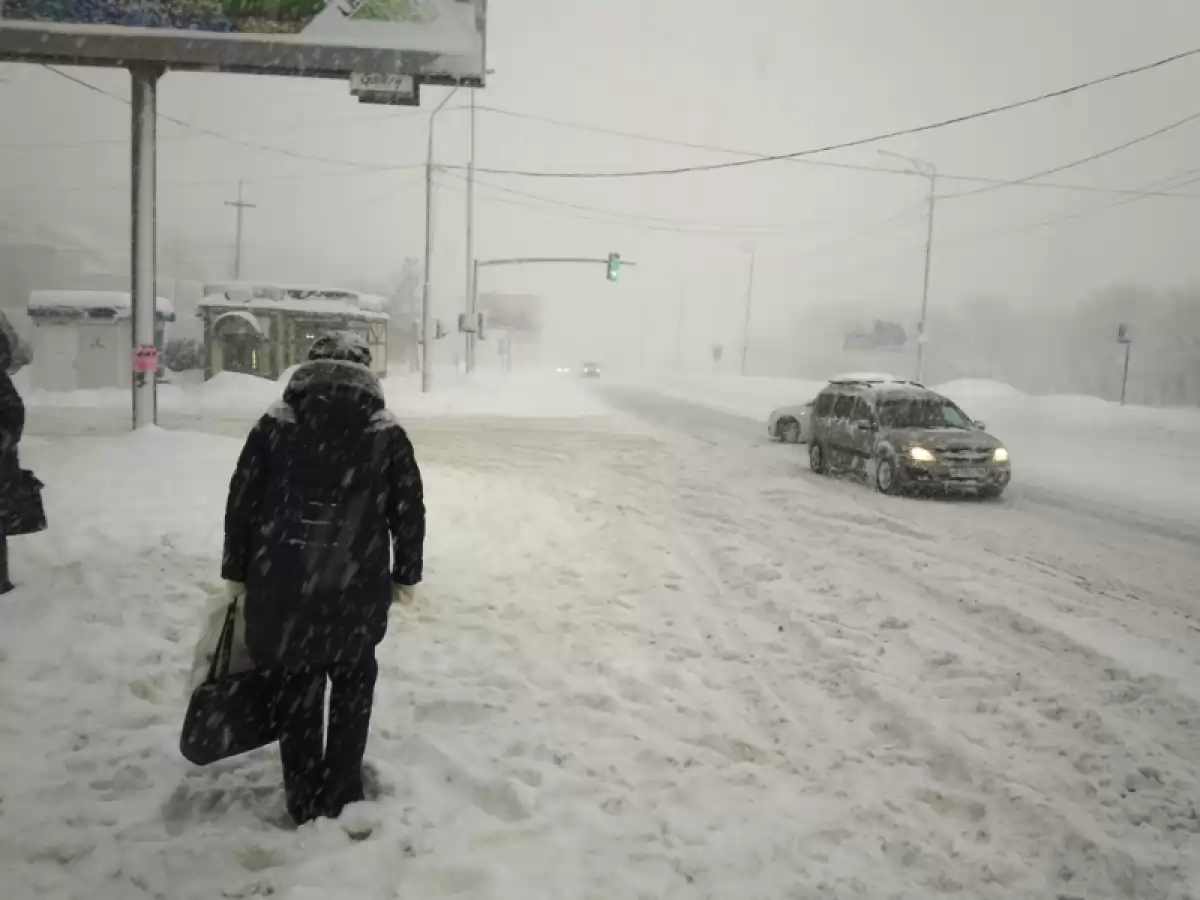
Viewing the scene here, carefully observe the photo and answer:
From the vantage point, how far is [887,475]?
13.6 meters

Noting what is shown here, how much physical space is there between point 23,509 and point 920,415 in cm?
1235

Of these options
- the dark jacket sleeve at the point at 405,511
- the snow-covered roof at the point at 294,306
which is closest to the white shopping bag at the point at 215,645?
the dark jacket sleeve at the point at 405,511

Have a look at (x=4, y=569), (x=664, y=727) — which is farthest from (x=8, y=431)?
(x=664, y=727)

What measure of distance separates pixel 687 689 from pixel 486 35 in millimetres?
13238

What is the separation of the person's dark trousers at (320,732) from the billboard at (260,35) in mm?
13698

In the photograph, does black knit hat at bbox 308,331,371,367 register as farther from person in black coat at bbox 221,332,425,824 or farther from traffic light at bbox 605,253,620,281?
traffic light at bbox 605,253,620,281

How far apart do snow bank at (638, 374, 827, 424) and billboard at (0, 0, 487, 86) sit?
18816 mm

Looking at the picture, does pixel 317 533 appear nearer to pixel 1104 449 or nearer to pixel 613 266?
pixel 1104 449

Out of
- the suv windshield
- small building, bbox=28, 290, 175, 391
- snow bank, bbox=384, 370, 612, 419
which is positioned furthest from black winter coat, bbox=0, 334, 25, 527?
small building, bbox=28, 290, 175, 391

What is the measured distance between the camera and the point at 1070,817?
4.03 metres

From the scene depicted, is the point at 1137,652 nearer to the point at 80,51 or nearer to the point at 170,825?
the point at 170,825

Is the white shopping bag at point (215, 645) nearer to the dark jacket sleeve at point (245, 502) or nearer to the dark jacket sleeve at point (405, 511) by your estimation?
the dark jacket sleeve at point (245, 502)

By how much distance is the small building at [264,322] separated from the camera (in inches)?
1539

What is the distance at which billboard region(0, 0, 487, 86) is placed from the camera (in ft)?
47.6
